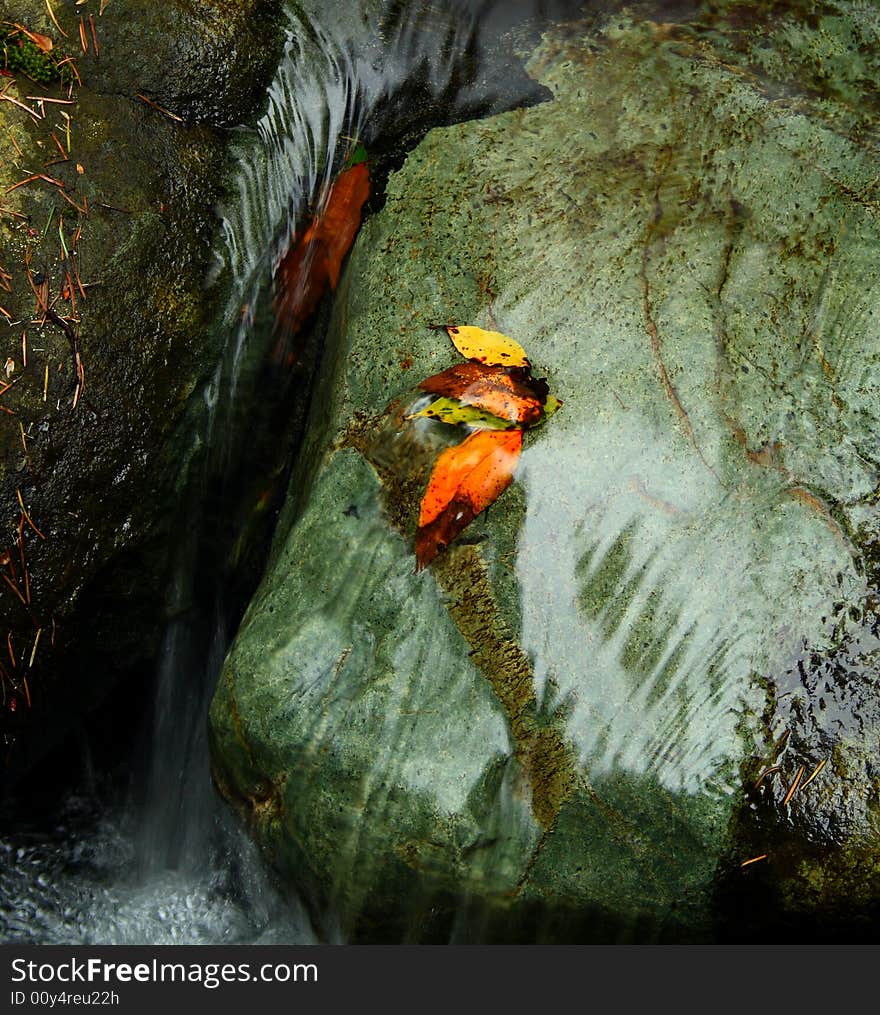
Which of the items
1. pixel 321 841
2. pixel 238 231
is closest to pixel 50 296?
pixel 238 231

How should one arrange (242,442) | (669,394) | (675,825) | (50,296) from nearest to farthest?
(675,825) < (669,394) < (50,296) < (242,442)

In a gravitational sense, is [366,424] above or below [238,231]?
below

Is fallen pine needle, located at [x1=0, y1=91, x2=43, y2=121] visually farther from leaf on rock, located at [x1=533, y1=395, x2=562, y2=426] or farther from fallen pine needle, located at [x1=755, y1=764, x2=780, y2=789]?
fallen pine needle, located at [x1=755, y1=764, x2=780, y2=789]

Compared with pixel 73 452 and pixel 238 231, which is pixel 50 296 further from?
pixel 238 231

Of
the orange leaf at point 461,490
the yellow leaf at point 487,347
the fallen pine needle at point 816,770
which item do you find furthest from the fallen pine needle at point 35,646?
the fallen pine needle at point 816,770

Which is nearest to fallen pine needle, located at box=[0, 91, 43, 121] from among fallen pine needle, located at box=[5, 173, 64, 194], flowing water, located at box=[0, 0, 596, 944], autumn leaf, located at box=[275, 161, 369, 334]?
fallen pine needle, located at box=[5, 173, 64, 194]

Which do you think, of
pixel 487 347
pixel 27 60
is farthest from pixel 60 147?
pixel 487 347
